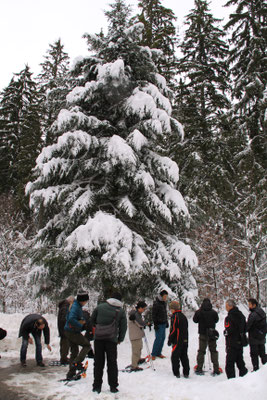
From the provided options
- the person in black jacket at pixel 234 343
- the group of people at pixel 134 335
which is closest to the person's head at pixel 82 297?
the group of people at pixel 134 335

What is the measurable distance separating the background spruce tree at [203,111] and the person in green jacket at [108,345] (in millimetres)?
11184

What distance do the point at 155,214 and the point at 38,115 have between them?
16.9 m

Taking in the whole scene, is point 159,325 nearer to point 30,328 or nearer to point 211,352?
point 211,352

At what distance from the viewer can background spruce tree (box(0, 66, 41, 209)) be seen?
23847 millimetres

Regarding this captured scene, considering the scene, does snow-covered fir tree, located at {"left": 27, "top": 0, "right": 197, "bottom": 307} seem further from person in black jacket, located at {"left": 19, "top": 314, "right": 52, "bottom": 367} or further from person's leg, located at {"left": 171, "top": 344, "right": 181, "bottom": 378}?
person's leg, located at {"left": 171, "top": 344, "right": 181, "bottom": 378}

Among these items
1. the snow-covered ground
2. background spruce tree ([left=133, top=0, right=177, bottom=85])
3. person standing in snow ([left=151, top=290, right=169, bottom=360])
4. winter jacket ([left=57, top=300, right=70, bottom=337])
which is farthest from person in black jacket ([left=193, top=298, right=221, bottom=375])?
background spruce tree ([left=133, top=0, right=177, bottom=85])

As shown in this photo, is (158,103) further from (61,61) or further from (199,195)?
(61,61)

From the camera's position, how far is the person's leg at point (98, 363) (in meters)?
5.66

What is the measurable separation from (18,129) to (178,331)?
2551 centimetres

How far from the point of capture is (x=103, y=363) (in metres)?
5.77

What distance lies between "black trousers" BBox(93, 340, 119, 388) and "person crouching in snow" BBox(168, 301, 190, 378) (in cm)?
176

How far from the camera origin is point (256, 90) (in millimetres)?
18609

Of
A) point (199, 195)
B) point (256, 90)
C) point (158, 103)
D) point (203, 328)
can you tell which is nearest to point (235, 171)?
point (199, 195)

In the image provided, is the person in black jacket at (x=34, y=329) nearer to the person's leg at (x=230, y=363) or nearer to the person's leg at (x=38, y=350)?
the person's leg at (x=38, y=350)
